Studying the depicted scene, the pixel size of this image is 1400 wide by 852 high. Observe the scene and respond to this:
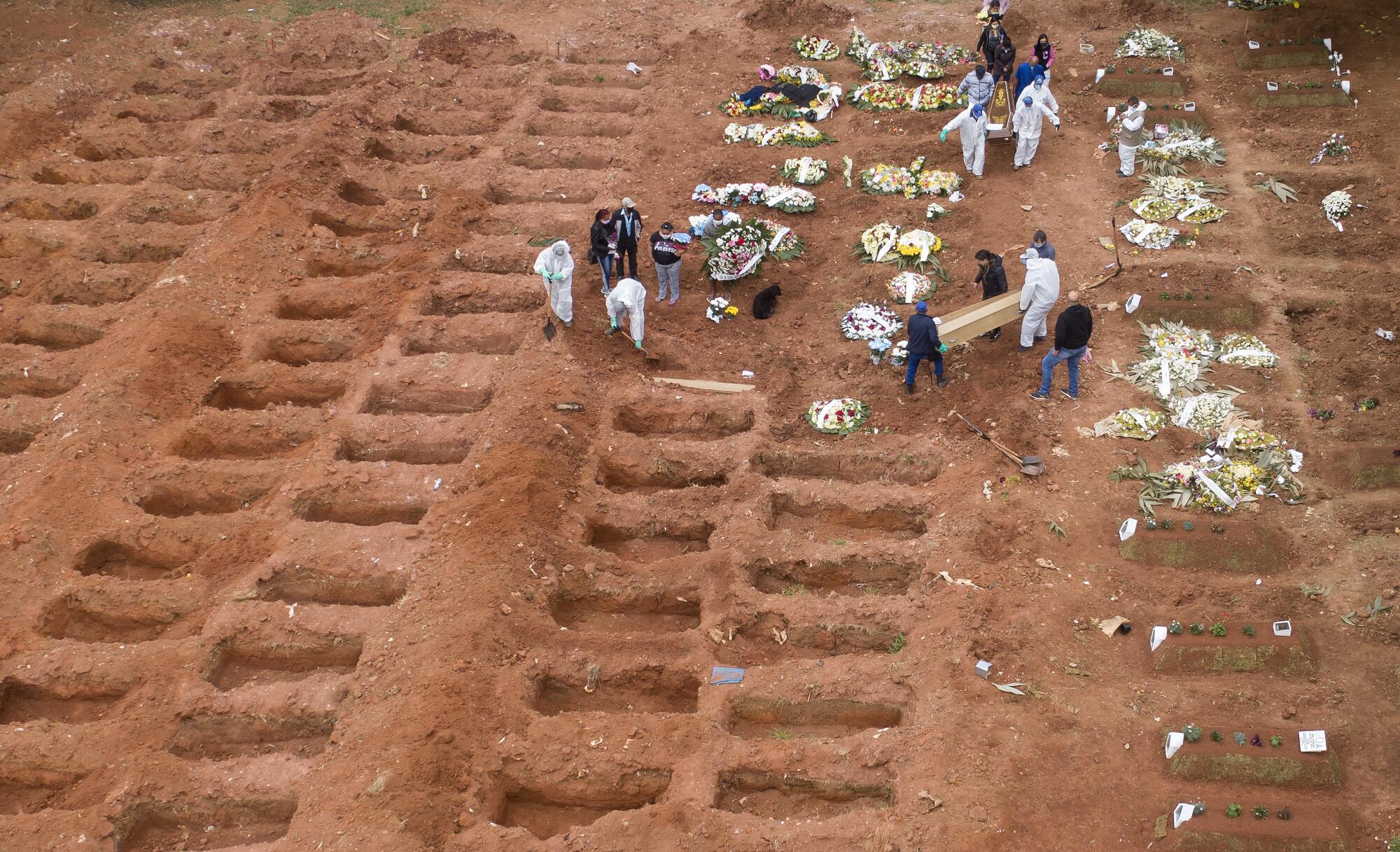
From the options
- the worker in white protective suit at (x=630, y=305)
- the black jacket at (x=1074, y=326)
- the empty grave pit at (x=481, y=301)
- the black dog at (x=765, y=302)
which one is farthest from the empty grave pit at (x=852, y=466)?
the empty grave pit at (x=481, y=301)

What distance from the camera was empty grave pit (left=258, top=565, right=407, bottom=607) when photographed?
37.2ft

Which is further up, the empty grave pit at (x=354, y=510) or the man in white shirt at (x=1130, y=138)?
the man in white shirt at (x=1130, y=138)

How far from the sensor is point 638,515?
39.5 feet

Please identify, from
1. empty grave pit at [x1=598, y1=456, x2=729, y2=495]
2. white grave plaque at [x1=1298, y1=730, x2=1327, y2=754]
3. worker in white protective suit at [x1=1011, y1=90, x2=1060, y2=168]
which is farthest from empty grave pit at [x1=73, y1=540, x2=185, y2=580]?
worker in white protective suit at [x1=1011, y1=90, x2=1060, y2=168]

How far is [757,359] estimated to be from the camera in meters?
14.0

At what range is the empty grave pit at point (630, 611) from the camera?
11.2 metres

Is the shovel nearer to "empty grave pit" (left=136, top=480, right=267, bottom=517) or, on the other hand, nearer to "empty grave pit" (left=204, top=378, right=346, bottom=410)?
"empty grave pit" (left=204, top=378, right=346, bottom=410)

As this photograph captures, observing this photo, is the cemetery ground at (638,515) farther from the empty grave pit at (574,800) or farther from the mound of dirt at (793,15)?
the mound of dirt at (793,15)

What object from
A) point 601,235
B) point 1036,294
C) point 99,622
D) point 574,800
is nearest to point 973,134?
point 1036,294

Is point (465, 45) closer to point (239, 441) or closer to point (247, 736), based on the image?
point (239, 441)

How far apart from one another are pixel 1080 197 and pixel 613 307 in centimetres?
793

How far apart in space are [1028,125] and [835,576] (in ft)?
30.2

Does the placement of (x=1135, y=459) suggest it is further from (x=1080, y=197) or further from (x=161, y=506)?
(x=161, y=506)

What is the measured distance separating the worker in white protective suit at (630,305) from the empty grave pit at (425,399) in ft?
6.69
